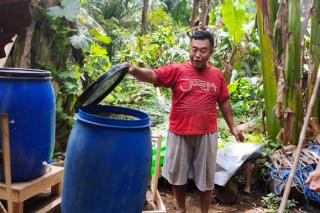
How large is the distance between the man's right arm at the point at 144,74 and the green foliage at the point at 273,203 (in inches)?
68.6

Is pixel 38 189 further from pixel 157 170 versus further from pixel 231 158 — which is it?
pixel 231 158

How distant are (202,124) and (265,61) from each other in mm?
1862

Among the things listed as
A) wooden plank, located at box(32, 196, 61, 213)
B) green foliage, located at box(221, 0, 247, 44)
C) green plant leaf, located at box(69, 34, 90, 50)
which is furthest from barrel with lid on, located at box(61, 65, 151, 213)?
green foliage, located at box(221, 0, 247, 44)

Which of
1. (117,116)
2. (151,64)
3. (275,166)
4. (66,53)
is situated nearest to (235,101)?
(151,64)

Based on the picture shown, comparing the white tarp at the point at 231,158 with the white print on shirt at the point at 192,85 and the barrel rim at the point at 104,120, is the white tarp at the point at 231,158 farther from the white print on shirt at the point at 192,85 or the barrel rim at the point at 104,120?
the barrel rim at the point at 104,120

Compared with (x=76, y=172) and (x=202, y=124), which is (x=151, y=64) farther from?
(x=76, y=172)

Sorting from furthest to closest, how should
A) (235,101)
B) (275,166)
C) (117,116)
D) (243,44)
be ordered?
(235,101), (243,44), (275,166), (117,116)

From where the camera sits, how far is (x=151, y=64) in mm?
7805

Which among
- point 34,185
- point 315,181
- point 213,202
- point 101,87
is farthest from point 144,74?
point 213,202

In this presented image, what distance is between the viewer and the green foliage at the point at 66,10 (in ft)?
12.4

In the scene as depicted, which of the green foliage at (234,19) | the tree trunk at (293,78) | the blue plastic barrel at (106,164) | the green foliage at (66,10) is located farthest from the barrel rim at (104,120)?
the green foliage at (234,19)

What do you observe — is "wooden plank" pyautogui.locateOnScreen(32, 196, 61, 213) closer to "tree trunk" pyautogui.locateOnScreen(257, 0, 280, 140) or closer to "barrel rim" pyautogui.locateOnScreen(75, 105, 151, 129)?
"barrel rim" pyautogui.locateOnScreen(75, 105, 151, 129)

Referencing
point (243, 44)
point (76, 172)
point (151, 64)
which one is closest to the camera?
point (76, 172)

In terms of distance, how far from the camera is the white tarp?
3713 mm
